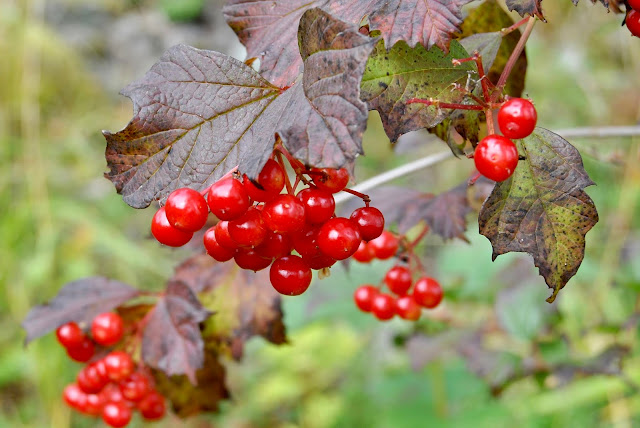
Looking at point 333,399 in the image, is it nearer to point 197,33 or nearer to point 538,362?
point 538,362

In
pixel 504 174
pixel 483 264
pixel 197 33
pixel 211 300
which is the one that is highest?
pixel 197 33

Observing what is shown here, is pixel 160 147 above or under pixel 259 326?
above

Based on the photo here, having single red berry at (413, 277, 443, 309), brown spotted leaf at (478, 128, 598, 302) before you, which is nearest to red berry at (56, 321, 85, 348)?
single red berry at (413, 277, 443, 309)

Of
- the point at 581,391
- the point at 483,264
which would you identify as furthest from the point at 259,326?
the point at 581,391

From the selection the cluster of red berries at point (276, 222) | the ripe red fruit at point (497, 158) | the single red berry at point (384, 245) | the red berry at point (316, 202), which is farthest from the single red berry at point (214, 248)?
the single red berry at point (384, 245)

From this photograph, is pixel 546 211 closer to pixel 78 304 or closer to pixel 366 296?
pixel 366 296

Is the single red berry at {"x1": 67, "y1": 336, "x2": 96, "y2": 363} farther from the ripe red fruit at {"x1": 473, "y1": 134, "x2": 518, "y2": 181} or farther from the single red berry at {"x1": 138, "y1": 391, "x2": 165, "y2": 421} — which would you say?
the ripe red fruit at {"x1": 473, "y1": 134, "x2": 518, "y2": 181}
